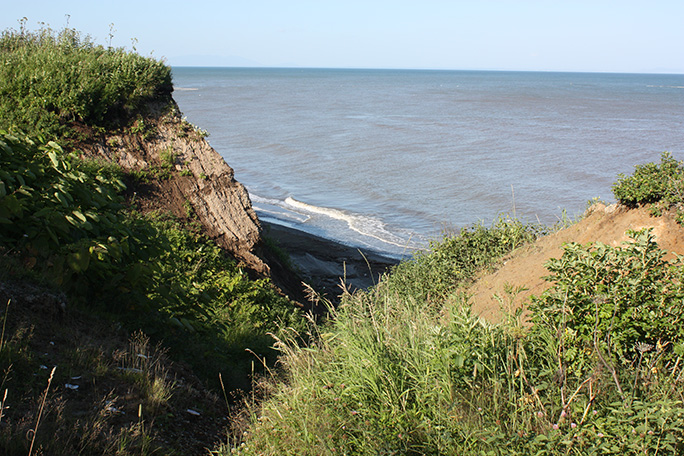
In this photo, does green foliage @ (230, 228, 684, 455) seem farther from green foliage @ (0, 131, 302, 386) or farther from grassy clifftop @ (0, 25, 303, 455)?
green foliage @ (0, 131, 302, 386)

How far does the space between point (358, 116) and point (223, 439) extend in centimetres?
4499

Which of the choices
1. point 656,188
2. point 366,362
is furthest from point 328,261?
point 366,362

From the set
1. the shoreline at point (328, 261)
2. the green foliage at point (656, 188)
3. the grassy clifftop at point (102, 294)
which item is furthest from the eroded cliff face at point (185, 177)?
the green foliage at point (656, 188)

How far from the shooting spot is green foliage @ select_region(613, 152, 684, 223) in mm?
A: 7691

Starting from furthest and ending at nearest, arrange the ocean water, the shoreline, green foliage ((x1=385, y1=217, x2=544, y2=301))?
the ocean water
the shoreline
green foliage ((x1=385, y1=217, x2=544, y2=301))

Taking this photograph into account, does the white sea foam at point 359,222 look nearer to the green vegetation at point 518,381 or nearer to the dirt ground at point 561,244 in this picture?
the dirt ground at point 561,244

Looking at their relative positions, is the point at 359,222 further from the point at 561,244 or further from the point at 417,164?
the point at 561,244

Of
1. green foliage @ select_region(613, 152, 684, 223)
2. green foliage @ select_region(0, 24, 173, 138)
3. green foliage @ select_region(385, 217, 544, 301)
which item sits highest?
green foliage @ select_region(0, 24, 173, 138)

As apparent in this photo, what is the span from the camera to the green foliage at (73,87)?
9.36 metres

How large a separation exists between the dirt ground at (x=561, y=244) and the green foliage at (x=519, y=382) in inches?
96.7

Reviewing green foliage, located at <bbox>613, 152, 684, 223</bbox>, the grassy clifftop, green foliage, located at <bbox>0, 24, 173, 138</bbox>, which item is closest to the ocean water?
green foliage, located at <bbox>613, 152, 684, 223</bbox>

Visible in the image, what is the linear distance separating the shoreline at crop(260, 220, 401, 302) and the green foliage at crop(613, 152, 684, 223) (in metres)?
5.18

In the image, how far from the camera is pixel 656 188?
7.94m

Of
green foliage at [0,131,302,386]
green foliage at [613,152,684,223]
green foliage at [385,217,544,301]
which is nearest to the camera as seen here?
green foliage at [0,131,302,386]
